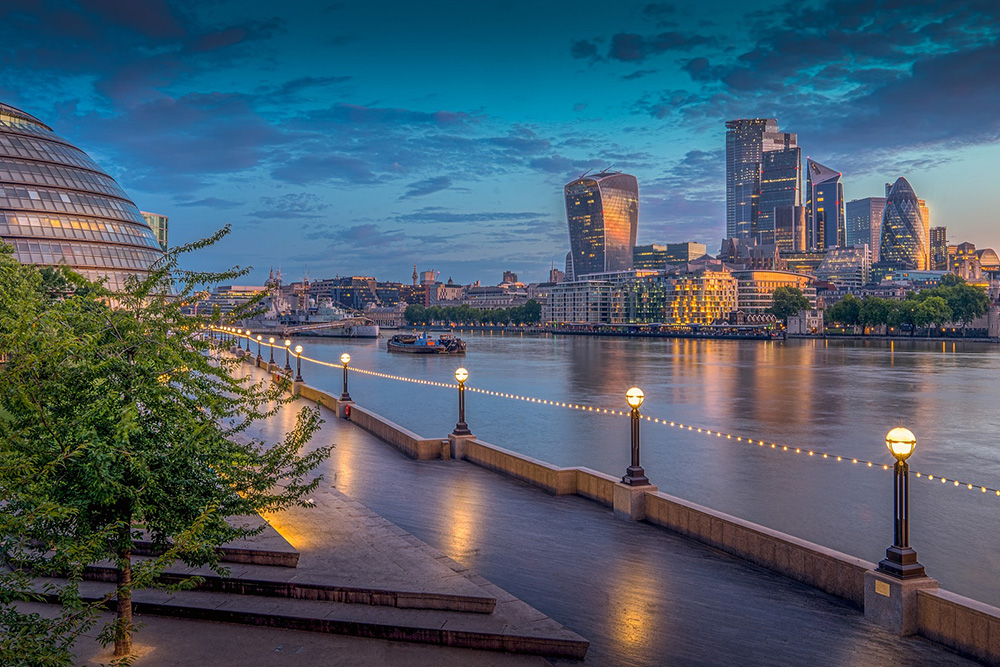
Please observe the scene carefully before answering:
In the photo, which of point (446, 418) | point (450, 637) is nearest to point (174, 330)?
point (450, 637)

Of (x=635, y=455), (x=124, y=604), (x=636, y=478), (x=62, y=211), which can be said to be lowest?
(x=636, y=478)

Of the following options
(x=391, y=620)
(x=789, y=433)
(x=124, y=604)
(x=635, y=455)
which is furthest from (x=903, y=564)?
(x=789, y=433)

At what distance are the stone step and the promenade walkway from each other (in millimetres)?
300

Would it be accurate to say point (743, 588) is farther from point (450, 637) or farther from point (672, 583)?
point (450, 637)

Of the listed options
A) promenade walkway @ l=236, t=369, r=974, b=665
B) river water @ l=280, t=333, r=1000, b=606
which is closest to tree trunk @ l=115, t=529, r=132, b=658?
promenade walkway @ l=236, t=369, r=974, b=665

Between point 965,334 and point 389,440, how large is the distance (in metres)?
193

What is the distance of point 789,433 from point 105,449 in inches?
1561

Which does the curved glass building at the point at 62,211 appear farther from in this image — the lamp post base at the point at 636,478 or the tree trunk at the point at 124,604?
the tree trunk at the point at 124,604

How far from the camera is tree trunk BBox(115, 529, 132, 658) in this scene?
7846mm

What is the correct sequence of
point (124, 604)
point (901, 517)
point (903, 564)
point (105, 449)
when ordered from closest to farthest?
point (105, 449), point (124, 604), point (903, 564), point (901, 517)

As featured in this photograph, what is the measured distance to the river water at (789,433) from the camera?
74.4 ft

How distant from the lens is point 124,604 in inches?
328

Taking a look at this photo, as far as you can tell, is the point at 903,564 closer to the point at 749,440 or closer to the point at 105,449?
the point at 105,449

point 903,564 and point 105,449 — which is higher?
point 105,449
